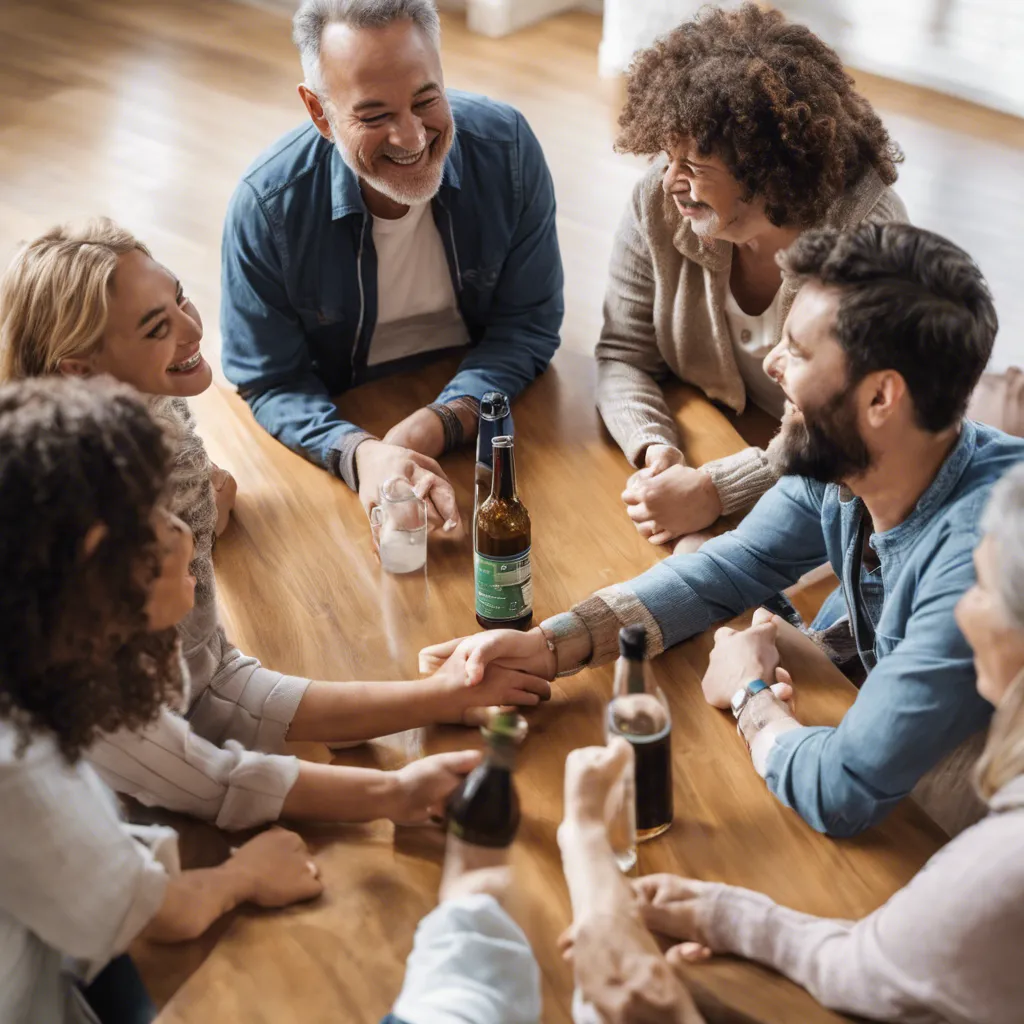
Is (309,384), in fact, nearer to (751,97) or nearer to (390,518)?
(390,518)

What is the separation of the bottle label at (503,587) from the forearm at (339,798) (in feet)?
1.11

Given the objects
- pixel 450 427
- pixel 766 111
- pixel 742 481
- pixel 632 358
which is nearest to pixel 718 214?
pixel 766 111

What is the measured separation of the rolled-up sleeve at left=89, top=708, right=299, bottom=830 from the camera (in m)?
1.46

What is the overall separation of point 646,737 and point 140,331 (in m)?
0.95

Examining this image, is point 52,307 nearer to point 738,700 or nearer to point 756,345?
point 738,700

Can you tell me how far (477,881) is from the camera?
1259 mm

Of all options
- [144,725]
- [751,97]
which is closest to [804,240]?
[751,97]

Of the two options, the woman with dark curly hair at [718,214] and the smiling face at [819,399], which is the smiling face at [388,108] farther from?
the smiling face at [819,399]

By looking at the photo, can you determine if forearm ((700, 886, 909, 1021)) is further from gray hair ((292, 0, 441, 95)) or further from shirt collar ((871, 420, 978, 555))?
gray hair ((292, 0, 441, 95))

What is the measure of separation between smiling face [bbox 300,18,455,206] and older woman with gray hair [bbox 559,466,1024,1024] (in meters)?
1.35

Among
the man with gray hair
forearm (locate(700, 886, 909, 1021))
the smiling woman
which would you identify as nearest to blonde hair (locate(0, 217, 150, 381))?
the smiling woman

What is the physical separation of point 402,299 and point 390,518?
0.78 m

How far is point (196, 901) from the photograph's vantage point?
1.35m

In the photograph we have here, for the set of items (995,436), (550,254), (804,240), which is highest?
(804,240)
